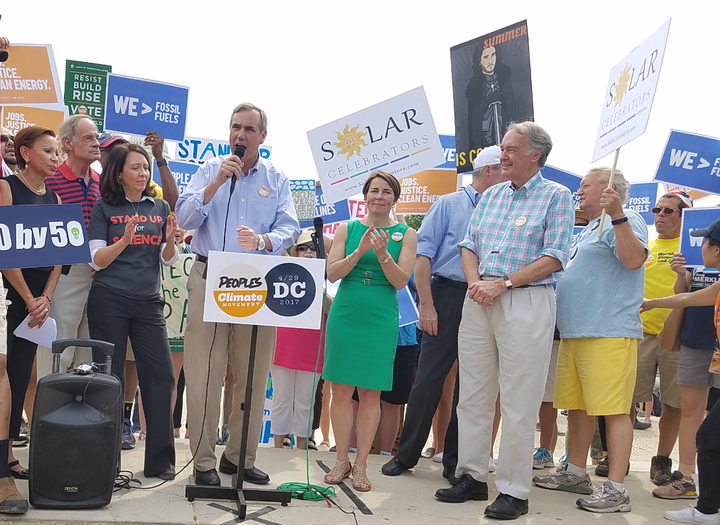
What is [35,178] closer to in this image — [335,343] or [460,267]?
[335,343]

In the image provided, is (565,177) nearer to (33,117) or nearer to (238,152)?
(238,152)

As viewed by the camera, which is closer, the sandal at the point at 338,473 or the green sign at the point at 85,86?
the sandal at the point at 338,473

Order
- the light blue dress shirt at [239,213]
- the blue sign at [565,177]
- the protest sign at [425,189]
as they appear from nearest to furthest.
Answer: the light blue dress shirt at [239,213]
the protest sign at [425,189]
the blue sign at [565,177]

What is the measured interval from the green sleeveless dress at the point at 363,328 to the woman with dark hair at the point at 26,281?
1776mm

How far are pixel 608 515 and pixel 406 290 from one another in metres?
2.29

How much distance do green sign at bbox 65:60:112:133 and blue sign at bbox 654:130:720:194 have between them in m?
6.00

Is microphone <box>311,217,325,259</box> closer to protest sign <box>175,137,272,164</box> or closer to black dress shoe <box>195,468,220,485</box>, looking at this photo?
black dress shoe <box>195,468,220,485</box>

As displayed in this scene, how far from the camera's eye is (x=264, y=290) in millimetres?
3941

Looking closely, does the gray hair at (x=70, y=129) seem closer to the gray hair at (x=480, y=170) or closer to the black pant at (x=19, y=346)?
the black pant at (x=19, y=346)

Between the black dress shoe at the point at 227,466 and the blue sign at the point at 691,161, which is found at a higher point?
the blue sign at the point at 691,161

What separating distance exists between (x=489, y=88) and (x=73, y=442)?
4716mm

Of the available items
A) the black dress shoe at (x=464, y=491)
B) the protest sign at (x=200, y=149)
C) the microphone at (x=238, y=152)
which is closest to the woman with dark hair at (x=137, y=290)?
the microphone at (x=238, y=152)

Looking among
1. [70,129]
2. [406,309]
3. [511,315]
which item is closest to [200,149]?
[70,129]

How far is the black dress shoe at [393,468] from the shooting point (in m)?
4.96
